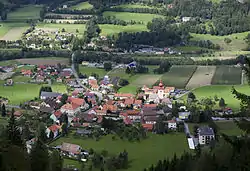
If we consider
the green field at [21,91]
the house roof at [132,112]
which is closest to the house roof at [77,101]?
the green field at [21,91]

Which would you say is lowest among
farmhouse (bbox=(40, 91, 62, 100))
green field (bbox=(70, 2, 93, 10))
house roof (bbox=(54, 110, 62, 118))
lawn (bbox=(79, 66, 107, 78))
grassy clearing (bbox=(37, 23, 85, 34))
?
lawn (bbox=(79, 66, 107, 78))

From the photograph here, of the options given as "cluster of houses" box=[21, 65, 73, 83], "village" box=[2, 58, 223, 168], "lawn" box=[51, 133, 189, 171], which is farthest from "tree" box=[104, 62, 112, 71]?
"lawn" box=[51, 133, 189, 171]

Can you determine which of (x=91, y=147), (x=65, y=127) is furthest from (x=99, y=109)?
(x=91, y=147)

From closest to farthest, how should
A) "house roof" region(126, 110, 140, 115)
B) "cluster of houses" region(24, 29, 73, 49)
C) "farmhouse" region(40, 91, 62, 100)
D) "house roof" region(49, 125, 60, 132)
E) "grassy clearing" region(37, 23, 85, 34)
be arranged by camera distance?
"house roof" region(49, 125, 60, 132) < "house roof" region(126, 110, 140, 115) < "farmhouse" region(40, 91, 62, 100) < "cluster of houses" region(24, 29, 73, 49) < "grassy clearing" region(37, 23, 85, 34)

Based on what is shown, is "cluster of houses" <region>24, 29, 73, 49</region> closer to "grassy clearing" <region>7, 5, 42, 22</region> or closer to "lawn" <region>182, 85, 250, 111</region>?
"grassy clearing" <region>7, 5, 42, 22</region>

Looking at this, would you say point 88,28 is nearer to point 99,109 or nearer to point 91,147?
point 99,109
